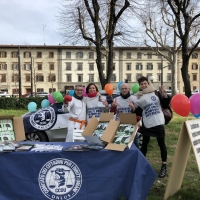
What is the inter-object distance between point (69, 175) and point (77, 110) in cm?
158

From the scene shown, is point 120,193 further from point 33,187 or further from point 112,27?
point 112,27

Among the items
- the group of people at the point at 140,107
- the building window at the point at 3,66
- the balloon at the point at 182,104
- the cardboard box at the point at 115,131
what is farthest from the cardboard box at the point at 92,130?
the building window at the point at 3,66

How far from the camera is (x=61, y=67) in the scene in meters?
53.8

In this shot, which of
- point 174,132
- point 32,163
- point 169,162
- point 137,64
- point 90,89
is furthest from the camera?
point 137,64

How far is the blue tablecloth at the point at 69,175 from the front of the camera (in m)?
3.05

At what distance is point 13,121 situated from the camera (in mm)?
3635

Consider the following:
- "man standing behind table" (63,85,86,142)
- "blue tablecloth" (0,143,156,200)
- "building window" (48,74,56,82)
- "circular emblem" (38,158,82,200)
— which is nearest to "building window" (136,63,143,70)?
"building window" (48,74,56,82)

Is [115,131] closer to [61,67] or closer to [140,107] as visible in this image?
Answer: [140,107]

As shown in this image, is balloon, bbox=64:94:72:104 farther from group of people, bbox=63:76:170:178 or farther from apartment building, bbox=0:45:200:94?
apartment building, bbox=0:45:200:94

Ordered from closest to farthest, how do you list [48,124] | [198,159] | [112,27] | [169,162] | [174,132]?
[198,159] → [169,162] → [48,124] → [174,132] → [112,27]

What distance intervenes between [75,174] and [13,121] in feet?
4.00

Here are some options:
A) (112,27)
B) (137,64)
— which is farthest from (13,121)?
(137,64)

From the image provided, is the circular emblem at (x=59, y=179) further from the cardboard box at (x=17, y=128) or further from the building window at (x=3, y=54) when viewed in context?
the building window at (x=3, y=54)

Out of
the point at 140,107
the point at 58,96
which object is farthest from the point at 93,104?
the point at 58,96
